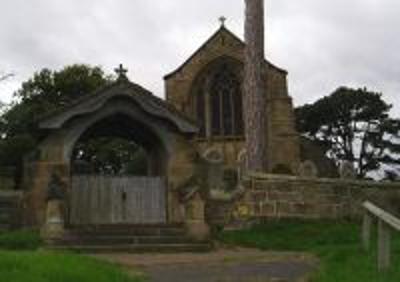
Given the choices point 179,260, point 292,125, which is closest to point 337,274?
point 179,260

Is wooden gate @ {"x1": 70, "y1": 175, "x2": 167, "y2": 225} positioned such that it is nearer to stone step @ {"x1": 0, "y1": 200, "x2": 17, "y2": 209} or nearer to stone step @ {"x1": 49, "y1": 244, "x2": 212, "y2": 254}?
stone step @ {"x1": 0, "y1": 200, "x2": 17, "y2": 209}

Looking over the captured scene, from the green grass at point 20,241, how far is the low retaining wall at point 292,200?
17.5 ft

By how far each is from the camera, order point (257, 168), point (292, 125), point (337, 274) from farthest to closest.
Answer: point (292, 125)
point (257, 168)
point (337, 274)

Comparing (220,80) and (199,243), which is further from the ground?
(220,80)

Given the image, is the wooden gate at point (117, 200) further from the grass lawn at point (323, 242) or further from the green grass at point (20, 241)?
the green grass at point (20, 241)

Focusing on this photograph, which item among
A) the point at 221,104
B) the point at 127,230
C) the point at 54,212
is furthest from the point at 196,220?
the point at 221,104

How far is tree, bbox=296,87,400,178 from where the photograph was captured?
6356 cm

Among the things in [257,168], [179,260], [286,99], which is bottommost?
[179,260]

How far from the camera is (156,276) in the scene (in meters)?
14.8

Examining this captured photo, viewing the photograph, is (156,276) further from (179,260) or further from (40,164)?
(40,164)

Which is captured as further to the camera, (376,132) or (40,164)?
(376,132)

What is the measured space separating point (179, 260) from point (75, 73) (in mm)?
41351

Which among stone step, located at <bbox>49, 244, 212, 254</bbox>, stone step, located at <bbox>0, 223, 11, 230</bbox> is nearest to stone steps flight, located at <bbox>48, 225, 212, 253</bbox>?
stone step, located at <bbox>49, 244, 212, 254</bbox>

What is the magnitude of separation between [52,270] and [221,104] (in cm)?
4053
